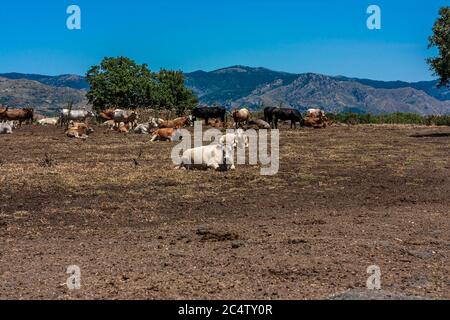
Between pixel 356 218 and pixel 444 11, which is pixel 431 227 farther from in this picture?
pixel 444 11

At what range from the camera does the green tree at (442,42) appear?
34.7 metres

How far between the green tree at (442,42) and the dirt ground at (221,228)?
1651cm

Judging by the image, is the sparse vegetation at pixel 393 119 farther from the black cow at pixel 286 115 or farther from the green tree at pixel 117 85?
the green tree at pixel 117 85

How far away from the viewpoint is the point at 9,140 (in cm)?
2808

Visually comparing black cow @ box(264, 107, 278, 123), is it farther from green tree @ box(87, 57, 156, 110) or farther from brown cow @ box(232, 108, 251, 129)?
green tree @ box(87, 57, 156, 110)

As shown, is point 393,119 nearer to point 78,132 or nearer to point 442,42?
point 442,42

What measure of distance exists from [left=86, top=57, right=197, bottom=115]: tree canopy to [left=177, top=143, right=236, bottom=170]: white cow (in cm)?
4372

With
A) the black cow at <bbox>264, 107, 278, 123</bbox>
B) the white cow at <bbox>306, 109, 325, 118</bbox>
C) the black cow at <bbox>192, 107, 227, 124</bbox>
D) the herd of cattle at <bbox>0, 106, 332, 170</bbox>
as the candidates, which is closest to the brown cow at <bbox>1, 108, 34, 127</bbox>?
the herd of cattle at <bbox>0, 106, 332, 170</bbox>

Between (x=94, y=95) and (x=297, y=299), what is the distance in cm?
6054

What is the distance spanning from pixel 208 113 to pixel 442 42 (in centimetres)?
1699

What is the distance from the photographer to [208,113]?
42.2 meters

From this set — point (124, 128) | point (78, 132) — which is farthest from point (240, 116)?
point (78, 132)

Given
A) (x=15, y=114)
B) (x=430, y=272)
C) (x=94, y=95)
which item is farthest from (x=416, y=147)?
(x=94, y=95)

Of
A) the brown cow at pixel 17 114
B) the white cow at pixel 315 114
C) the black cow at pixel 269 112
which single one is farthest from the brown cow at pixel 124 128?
the white cow at pixel 315 114
